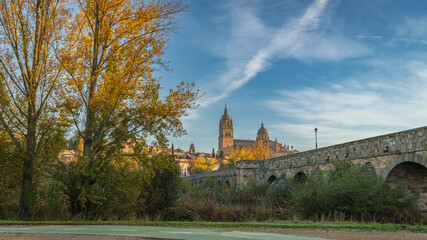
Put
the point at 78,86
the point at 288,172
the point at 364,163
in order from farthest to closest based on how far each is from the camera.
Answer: the point at 288,172 < the point at 364,163 < the point at 78,86

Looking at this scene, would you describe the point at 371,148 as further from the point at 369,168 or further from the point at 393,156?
the point at 393,156

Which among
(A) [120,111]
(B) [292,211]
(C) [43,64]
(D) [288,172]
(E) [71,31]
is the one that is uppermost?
(E) [71,31]

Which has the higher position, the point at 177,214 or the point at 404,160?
the point at 404,160

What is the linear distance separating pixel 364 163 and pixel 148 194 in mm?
10613

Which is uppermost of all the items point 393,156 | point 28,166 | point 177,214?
point 393,156

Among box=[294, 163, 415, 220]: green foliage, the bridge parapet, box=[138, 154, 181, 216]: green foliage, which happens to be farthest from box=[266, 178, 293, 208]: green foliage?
box=[138, 154, 181, 216]: green foliage

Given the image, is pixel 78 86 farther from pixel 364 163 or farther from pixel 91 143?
pixel 364 163

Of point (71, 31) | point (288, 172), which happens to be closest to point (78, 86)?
point (71, 31)

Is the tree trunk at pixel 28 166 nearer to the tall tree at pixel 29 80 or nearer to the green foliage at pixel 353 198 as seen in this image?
the tall tree at pixel 29 80

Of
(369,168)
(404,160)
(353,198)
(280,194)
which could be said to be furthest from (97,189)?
(404,160)

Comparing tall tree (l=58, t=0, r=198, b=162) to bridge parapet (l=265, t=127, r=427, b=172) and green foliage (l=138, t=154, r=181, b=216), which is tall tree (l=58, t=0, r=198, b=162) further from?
bridge parapet (l=265, t=127, r=427, b=172)

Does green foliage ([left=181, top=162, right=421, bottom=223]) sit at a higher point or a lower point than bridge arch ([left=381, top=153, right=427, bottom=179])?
lower

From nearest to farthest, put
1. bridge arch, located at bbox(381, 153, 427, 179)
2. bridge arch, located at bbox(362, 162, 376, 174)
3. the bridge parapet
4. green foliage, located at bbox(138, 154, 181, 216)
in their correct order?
bridge arch, located at bbox(381, 153, 427, 179), green foliage, located at bbox(138, 154, 181, 216), the bridge parapet, bridge arch, located at bbox(362, 162, 376, 174)

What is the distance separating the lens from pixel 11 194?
52.2ft
